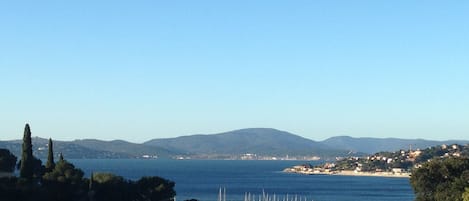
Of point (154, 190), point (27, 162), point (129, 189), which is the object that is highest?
point (27, 162)

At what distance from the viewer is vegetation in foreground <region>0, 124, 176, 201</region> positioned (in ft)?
162

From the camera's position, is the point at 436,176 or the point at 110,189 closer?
the point at 110,189

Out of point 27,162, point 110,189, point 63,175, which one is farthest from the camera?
point 110,189

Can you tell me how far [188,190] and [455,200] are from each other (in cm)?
7250

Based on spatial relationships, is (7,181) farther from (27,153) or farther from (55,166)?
(55,166)

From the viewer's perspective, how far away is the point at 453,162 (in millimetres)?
65500

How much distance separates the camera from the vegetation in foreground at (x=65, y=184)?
162 ft

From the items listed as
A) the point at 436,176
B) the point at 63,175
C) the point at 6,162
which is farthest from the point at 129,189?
the point at 436,176

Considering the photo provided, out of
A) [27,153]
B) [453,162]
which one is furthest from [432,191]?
[27,153]

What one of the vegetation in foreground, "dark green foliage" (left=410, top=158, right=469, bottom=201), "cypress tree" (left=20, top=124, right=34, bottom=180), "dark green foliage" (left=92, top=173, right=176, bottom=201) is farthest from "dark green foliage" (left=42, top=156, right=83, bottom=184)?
"dark green foliage" (left=410, top=158, right=469, bottom=201)

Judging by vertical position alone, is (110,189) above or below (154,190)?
above

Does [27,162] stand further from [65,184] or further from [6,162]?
[6,162]

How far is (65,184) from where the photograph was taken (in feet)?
181

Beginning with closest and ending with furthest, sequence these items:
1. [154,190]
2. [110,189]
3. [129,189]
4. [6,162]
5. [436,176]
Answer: [6,162] < [110,189] < [129,189] < [154,190] < [436,176]
